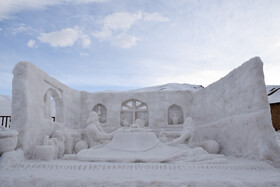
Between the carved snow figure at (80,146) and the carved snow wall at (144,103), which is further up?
the carved snow wall at (144,103)

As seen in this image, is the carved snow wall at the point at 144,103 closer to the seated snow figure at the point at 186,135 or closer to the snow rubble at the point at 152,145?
the snow rubble at the point at 152,145

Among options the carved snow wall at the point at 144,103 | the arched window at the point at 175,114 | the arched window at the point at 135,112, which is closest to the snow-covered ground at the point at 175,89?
the carved snow wall at the point at 144,103

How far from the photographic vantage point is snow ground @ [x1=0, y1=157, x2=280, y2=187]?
13.2 ft

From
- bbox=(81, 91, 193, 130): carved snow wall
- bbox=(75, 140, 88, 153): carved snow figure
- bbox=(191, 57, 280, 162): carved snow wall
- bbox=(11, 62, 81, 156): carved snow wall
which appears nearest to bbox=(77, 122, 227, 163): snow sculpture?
bbox=(191, 57, 280, 162): carved snow wall

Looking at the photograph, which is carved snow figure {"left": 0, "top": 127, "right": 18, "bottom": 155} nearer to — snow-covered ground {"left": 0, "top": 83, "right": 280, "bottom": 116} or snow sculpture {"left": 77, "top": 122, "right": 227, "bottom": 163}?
snow sculpture {"left": 77, "top": 122, "right": 227, "bottom": 163}

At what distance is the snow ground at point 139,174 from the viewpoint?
4016 millimetres

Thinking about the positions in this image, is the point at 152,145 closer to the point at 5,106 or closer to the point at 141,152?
the point at 141,152

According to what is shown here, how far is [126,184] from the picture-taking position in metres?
4.01

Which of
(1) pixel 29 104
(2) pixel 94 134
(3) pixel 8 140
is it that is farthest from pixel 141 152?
(1) pixel 29 104

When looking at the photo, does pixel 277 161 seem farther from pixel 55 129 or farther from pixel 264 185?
pixel 55 129

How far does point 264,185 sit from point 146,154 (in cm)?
287

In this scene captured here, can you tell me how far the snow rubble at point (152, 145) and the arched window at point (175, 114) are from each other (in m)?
0.92

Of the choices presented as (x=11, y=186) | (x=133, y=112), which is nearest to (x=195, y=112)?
(x=133, y=112)

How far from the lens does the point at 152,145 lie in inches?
257
